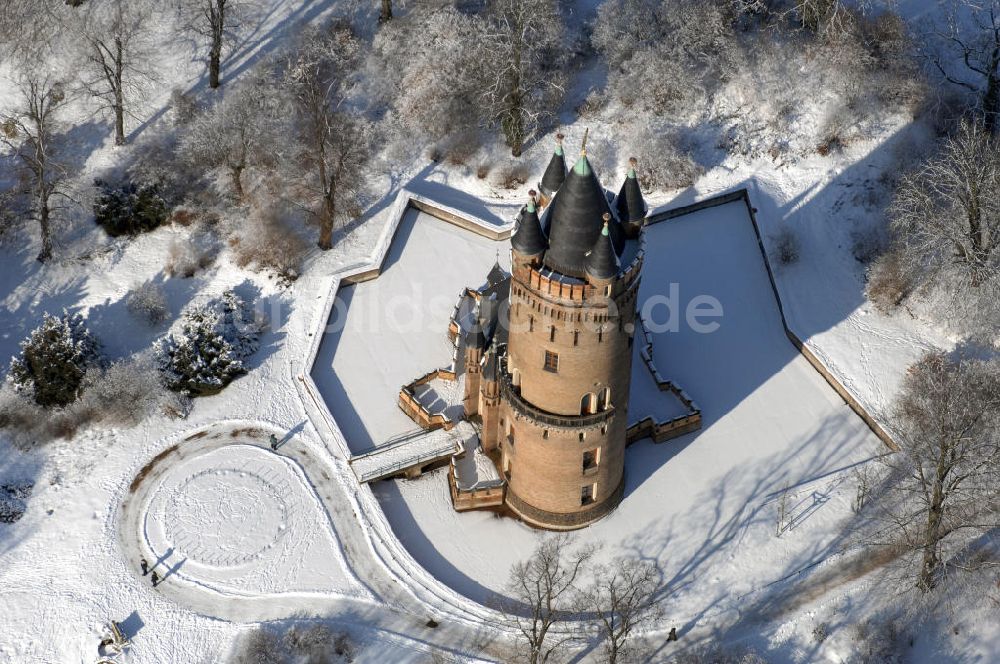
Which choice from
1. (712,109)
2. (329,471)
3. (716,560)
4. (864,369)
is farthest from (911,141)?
(329,471)

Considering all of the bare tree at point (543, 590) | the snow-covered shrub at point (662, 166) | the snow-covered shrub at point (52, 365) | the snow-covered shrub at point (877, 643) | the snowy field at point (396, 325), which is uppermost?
the snow-covered shrub at point (52, 365)

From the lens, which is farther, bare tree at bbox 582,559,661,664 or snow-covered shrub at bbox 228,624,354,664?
snow-covered shrub at bbox 228,624,354,664

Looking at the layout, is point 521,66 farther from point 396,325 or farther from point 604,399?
point 604,399

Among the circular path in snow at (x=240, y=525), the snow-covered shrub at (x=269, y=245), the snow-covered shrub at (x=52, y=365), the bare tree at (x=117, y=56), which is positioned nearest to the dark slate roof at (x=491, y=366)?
the circular path in snow at (x=240, y=525)

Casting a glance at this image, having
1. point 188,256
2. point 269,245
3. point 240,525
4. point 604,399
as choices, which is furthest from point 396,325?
point 604,399

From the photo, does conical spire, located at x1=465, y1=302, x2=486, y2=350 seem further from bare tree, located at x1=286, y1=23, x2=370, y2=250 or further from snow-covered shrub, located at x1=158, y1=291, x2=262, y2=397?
bare tree, located at x1=286, y1=23, x2=370, y2=250

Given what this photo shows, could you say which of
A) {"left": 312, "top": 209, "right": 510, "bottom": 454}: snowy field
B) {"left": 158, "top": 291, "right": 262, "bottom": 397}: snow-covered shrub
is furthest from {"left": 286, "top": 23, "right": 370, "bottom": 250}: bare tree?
{"left": 158, "top": 291, "right": 262, "bottom": 397}: snow-covered shrub

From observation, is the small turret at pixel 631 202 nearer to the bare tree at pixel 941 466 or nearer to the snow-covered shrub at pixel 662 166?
the bare tree at pixel 941 466
